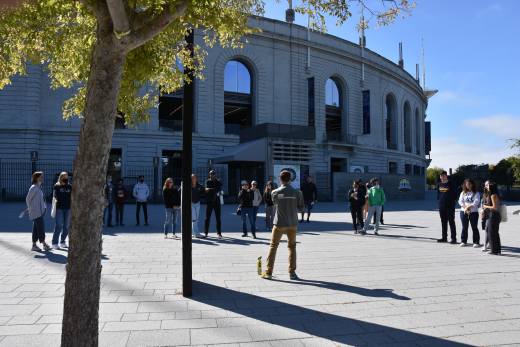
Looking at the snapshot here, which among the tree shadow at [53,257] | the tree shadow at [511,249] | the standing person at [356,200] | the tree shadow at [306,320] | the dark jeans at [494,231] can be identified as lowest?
the tree shadow at [306,320]

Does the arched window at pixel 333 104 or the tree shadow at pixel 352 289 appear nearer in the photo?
the tree shadow at pixel 352 289

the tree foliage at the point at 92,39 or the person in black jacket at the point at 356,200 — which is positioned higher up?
the tree foliage at the point at 92,39

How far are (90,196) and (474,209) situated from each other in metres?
10.1

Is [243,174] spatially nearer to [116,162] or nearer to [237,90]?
[116,162]

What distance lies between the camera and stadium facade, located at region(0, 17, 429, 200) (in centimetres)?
3112

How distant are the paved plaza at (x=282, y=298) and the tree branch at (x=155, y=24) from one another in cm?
281

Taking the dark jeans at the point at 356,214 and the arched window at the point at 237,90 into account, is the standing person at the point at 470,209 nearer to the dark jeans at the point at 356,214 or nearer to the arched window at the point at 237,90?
the dark jeans at the point at 356,214

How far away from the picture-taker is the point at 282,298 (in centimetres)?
598

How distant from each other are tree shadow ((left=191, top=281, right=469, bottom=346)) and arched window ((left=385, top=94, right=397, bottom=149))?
53.6 metres

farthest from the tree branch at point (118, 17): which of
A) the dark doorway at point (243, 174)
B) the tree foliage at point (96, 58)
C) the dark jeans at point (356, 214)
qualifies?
the dark doorway at point (243, 174)

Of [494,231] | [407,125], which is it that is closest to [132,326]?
[494,231]

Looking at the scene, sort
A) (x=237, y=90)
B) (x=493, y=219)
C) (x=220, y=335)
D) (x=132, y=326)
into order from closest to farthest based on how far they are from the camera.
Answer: (x=220, y=335)
(x=132, y=326)
(x=493, y=219)
(x=237, y=90)

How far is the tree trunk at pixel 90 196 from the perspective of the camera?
10.0ft

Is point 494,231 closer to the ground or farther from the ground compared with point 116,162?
closer to the ground
